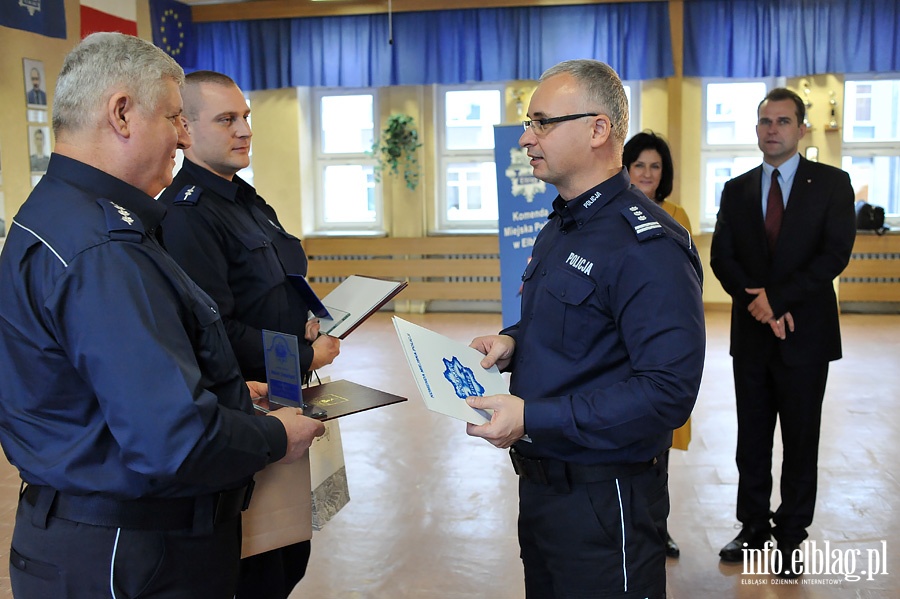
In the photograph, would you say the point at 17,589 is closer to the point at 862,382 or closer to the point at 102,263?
the point at 102,263

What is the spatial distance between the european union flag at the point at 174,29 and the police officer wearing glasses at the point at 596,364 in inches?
291

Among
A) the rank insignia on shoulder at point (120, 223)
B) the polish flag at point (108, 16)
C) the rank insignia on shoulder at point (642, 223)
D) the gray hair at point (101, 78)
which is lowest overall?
the rank insignia on shoulder at point (642, 223)

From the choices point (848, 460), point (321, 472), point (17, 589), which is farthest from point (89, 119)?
point (848, 460)

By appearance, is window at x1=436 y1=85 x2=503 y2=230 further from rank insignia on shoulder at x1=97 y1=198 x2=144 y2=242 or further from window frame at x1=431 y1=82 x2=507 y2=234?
rank insignia on shoulder at x1=97 y1=198 x2=144 y2=242

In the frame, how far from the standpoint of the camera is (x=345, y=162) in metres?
9.78

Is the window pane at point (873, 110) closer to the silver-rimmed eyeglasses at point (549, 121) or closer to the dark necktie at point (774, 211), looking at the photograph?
the dark necktie at point (774, 211)

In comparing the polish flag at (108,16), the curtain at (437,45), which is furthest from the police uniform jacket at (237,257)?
the curtain at (437,45)

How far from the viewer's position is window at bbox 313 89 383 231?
9.66 metres

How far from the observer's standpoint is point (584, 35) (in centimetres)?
862

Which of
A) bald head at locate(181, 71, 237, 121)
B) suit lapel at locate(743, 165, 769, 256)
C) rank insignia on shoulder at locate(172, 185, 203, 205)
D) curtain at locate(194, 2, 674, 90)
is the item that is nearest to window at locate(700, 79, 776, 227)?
curtain at locate(194, 2, 674, 90)

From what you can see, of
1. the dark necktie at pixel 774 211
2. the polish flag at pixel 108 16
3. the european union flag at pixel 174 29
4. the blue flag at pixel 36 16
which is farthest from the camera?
the european union flag at pixel 174 29

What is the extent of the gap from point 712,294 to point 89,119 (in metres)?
8.43

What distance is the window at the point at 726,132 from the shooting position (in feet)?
29.3

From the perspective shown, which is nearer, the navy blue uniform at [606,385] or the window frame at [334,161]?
the navy blue uniform at [606,385]
